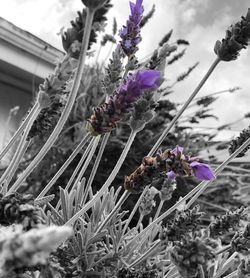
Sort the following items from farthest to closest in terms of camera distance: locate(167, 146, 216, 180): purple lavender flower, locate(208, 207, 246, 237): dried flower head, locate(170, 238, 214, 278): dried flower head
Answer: locate(208, 207, 246, 237): dried flower head
locate(167, 146, 216, 180): purple lavender flower
locate(170, 238, 214, 278): dried flower head

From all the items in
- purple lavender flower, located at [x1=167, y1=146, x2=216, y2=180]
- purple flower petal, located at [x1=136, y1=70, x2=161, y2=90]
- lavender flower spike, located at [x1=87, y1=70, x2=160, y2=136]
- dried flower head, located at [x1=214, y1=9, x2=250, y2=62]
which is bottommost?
purple lavender flower, located at [x1=167, y1=146, x2=216, y2=180]

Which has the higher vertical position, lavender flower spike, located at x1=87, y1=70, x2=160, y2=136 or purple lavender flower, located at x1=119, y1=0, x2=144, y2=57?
purple lavender flower, located at x1=119, y1=0, x2=144, y2=57

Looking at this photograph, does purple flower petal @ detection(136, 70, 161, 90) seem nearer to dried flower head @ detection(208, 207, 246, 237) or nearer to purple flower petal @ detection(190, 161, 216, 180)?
purple flower petal @ detection(190, 161, 216, 180)

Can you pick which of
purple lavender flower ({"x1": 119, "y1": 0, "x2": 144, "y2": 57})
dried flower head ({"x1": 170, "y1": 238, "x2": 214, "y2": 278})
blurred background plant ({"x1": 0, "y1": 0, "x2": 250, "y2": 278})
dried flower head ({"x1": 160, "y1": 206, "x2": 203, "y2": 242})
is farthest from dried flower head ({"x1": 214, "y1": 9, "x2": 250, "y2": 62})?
dried flower head ({"x1": 170, "y1": 238, "x2": 214, "y2": 278})

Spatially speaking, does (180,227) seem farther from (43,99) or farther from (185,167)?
(43,99)

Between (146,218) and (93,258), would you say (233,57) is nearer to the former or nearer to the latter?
(93,258)

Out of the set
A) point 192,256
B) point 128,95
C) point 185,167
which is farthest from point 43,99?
point 192,256

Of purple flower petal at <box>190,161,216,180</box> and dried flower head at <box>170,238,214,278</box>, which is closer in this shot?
dried flower head at <box>170,238,214,278</box>
